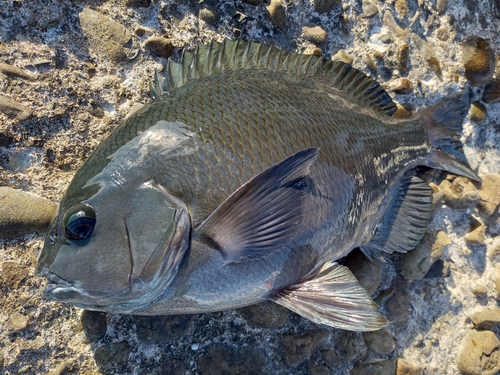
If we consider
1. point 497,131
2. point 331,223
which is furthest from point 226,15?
point 497,131

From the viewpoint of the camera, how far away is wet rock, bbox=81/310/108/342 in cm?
184

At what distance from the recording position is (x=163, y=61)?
2092 millimetres

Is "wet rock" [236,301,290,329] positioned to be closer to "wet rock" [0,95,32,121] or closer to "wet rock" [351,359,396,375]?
"wet rock" [351,359,396,375]

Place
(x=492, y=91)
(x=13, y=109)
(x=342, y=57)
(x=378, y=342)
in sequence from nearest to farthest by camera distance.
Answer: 1. (x=13, y=109)
2. (x=378, y=342)
3. (x=342, y=57)
4. (x=492, y=91)

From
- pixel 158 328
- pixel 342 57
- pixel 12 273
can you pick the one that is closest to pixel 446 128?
pixel 342 57

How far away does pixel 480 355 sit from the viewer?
231 cm

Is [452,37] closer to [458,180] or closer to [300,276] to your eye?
[458,180]

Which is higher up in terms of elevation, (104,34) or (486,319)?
(104,34)

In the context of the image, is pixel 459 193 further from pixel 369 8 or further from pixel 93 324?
pixel 93 324

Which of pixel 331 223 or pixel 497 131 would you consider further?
pixel 497 131

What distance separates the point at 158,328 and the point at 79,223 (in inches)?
32.1

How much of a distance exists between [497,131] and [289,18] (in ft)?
5.14

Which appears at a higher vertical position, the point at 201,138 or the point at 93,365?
the point at 201,138

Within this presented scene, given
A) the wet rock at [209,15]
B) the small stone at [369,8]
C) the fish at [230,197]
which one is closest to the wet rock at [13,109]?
the fish at [230,197]
